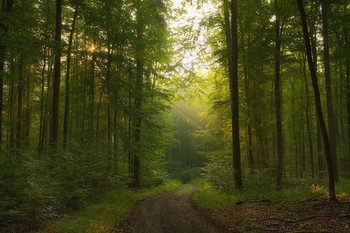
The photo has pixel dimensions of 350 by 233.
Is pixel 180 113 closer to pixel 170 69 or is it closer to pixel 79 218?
pixel 170 69

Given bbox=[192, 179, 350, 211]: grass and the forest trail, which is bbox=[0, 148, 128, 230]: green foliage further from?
bbox=[192, 179, 350, 211]: grass

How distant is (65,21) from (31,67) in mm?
3850

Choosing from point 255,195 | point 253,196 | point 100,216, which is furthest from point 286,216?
point 100,216

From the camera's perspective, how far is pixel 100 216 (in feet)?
31.7

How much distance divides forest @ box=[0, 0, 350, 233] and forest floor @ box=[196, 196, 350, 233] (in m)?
0.05

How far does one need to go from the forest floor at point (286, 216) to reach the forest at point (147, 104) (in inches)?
1.9

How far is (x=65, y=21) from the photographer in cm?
1562

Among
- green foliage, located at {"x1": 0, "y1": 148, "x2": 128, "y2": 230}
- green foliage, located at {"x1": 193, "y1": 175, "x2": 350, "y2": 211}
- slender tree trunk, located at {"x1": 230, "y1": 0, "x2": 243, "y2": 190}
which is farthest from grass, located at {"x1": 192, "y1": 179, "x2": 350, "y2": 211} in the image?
green foliage, located at {"x1": 0, "y1": 148, "x2": 128, "y2": 230}

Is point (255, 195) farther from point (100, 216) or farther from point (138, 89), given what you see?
point (138, 89)

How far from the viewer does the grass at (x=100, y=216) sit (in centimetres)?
774

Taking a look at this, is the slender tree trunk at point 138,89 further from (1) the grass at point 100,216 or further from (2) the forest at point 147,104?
(1) the grass at point 100,216

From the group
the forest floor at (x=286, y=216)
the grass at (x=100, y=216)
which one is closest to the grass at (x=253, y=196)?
the forest floor at (x=286, y=216)

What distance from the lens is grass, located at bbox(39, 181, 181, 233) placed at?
7.74 m

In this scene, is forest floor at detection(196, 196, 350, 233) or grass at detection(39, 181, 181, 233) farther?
grass at detection(39, 181, 181, 233)
